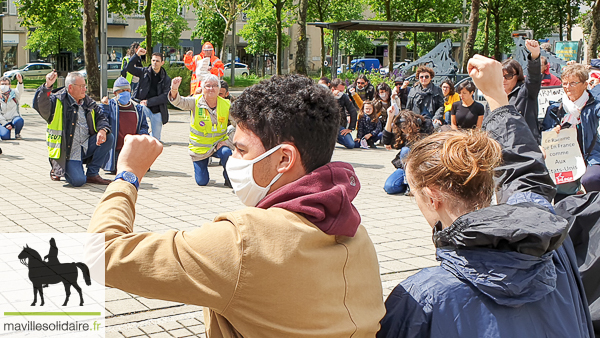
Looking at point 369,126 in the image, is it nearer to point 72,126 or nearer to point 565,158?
point 72,126

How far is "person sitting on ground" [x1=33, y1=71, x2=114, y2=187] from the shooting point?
9.17 metres

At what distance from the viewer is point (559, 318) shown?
179cm

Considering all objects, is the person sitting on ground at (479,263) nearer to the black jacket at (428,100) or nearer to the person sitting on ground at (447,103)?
the person sitting on ground at (447,103)

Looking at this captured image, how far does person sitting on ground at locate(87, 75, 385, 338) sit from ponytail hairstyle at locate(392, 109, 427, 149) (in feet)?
25.0

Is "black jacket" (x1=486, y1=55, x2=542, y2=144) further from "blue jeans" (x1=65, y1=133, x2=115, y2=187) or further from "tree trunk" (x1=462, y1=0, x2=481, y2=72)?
"tree trunk" (x1=462, y1=0, x2=481, y2=72)

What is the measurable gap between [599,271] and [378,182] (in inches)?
325

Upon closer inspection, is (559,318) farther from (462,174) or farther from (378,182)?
(378,182)

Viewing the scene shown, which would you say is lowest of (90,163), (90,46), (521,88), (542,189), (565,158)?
(90,163)

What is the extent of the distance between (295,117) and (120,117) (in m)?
9.14

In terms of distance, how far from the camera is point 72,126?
9250 millimetres

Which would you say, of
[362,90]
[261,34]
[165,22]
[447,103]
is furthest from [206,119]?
[165,22]

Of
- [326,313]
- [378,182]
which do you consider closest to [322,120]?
[326,313]

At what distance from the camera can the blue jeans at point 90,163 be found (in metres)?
9.20

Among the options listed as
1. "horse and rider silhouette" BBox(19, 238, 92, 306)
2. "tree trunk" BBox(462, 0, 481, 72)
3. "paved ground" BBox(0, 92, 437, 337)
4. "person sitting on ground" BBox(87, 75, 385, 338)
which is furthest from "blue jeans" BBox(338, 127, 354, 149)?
"person sitting on ground" BBox(87, 75, 385, 338)
